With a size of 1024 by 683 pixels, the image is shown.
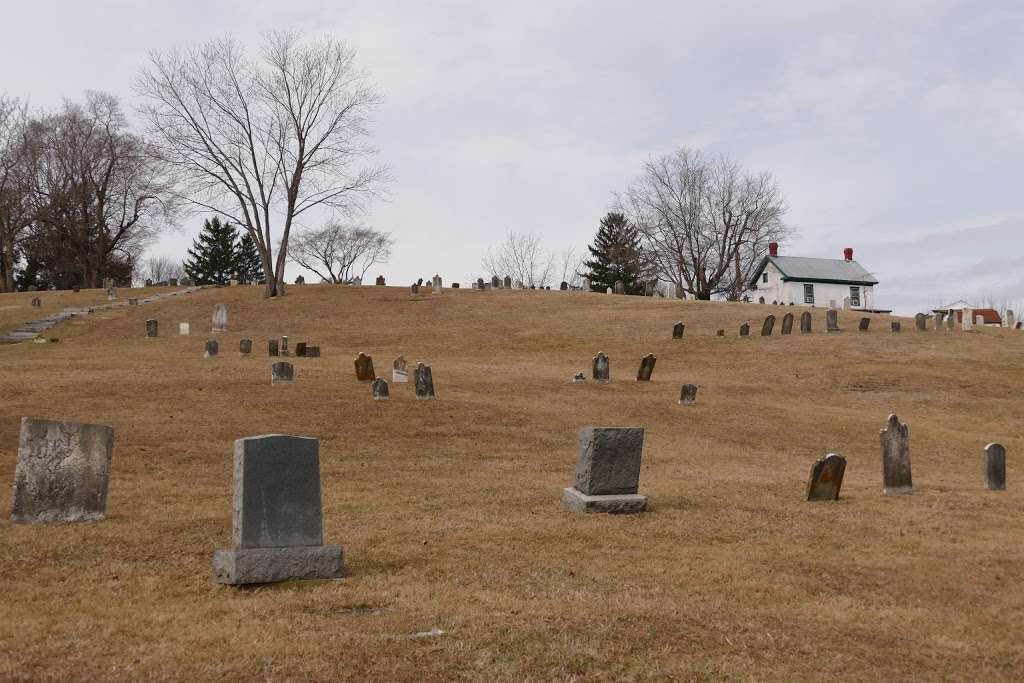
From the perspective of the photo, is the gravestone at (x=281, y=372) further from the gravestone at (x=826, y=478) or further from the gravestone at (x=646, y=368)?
the gravestone at (x=826, y=478)

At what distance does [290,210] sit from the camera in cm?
4675

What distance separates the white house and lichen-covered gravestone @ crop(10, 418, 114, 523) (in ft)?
224

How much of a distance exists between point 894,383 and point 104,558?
76.4 ft

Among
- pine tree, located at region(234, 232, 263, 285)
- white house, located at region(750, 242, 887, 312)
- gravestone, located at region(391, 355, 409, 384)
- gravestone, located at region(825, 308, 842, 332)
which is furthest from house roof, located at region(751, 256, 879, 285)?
gravestone, located at region(391, 355, 409, 384)

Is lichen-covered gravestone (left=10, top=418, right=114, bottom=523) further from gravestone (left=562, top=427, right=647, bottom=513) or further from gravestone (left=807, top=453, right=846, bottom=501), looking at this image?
gravestone (left=807, top=453, right=846, bottom=501)

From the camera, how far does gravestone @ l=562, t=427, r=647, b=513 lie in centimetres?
1031

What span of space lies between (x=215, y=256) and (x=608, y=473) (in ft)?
238

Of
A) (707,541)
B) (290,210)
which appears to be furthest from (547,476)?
(290,210)

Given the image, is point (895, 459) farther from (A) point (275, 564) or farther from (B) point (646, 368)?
(B) point (646, 368)

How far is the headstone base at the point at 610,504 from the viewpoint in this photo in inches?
403

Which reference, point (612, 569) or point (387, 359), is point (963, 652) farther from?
point (387, 359)

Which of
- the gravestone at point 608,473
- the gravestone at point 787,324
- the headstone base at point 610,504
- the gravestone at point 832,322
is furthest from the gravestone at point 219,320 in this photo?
the headstone base at point 610,504

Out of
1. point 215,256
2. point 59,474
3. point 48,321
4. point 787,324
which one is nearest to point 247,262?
point 215,256

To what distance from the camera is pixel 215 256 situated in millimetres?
77062
